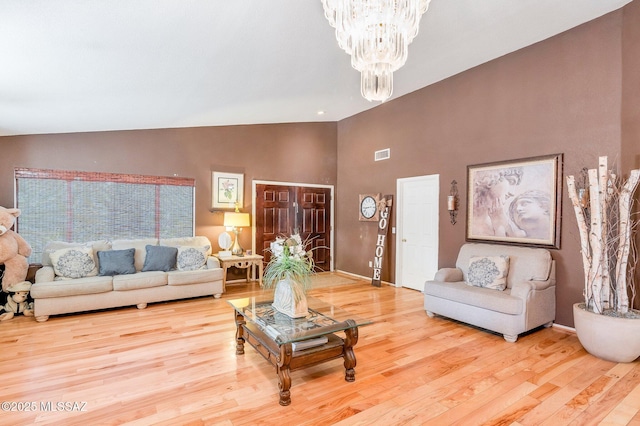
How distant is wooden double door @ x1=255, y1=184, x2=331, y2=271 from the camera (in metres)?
6.41

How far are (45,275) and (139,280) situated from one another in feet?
3.42

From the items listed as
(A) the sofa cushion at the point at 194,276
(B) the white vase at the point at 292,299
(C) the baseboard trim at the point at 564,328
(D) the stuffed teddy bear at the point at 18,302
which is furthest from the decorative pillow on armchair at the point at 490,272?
(D) the stuffed teddy bear at the point at 18,302

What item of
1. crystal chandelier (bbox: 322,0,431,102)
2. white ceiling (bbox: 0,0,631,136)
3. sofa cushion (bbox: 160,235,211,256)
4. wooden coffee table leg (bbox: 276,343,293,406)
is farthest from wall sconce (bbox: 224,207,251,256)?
crystal chandelier (bbox: 322,0,431,102)

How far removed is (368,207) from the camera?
20.8ft

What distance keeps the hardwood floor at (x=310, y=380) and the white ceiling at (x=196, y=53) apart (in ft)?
8.17

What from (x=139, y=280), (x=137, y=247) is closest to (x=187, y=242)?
(x=137, y=247)

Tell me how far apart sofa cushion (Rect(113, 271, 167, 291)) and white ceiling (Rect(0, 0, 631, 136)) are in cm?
215

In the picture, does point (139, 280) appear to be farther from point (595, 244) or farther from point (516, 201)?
point (595, 244)

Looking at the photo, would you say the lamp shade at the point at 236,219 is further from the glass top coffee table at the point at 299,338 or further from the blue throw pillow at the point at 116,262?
the glass top coffee table at the point at 299,338

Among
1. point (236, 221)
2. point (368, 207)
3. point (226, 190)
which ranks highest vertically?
point (226, 190)

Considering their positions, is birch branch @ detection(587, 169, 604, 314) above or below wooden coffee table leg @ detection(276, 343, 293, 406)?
above

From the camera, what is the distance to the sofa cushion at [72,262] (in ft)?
13.7

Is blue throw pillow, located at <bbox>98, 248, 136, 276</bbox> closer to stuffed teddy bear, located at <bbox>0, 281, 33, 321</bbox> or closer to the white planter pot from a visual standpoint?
stuffed teddy bear, located at <bbox>0, 281, 33, 321</bbox>

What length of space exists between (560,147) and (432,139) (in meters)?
1.81
